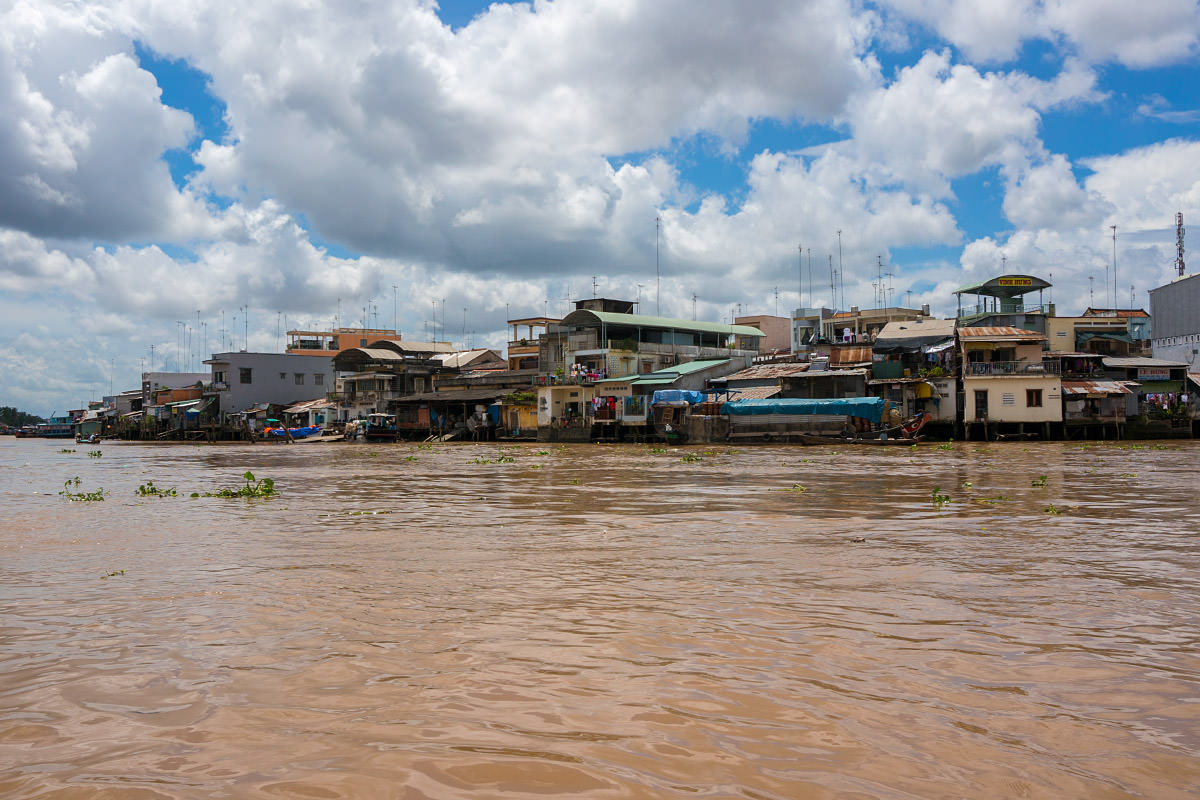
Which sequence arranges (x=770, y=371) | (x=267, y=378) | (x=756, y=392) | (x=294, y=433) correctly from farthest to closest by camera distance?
(x=267, y=378), (x=294, y=433), (x=770, y=371), (x=756, y=392)

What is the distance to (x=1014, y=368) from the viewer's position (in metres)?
40.1

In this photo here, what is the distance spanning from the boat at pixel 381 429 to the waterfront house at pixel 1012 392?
123 ft

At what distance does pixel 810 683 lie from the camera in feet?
14.8

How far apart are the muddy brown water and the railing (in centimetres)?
3143

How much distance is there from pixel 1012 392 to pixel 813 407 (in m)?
10.0

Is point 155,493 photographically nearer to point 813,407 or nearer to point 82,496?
point 82,496

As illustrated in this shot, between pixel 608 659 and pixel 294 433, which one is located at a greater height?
pixel 294 433

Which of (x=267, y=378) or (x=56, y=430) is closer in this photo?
(x=267, y=378)

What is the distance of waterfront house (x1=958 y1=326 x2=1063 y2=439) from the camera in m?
39.4

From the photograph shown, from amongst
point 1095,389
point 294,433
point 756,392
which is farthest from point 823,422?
point 294,433

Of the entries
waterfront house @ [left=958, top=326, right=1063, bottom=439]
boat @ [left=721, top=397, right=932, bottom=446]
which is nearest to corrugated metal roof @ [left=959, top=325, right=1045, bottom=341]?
waterfront house @ [left=958, top=326, right=1063, bottom=439]

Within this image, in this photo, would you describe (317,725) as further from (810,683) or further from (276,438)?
(276,438)

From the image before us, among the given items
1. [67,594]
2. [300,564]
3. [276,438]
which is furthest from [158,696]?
[276,438]

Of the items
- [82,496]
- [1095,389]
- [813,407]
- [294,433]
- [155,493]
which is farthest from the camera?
[294,433]
